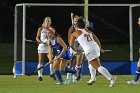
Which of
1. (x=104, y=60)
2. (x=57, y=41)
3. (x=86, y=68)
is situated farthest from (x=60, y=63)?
(x=104, y=60)

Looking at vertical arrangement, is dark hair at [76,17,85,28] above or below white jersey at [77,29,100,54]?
above

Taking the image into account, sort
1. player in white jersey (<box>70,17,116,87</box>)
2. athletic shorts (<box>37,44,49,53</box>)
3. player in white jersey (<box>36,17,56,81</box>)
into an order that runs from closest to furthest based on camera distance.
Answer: player in white jersey (<box>70,17,116,87</box>) < player in white jersey (<box>36,17,56,81</box>) < athletic shorts (<box>37,44,49,53</box>)

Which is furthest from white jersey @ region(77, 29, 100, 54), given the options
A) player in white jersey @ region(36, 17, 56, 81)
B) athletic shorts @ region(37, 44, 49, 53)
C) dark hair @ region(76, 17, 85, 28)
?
athletic shorts @ region(37, 44, 49, 53)

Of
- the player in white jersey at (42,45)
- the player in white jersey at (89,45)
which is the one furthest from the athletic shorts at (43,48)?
the player in white jersey at (89,45)

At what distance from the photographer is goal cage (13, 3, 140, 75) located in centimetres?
2253

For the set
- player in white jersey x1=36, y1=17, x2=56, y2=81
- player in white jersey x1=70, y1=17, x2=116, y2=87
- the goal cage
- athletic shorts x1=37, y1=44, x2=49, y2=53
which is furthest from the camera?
the goal cage

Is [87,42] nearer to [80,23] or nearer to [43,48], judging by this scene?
[80,23]

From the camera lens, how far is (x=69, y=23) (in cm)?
2480

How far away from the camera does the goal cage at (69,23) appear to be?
73.9 ft

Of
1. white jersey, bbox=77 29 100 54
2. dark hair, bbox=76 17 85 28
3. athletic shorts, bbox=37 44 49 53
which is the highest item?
dark hair, bbox=76 17 85 28

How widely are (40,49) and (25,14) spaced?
3.69 meters

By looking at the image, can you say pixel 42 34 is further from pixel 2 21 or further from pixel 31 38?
pixel 2 21

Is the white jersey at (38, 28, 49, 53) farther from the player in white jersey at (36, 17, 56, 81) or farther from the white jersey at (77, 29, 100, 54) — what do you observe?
the white jersey at (77, 29, 100, 54)

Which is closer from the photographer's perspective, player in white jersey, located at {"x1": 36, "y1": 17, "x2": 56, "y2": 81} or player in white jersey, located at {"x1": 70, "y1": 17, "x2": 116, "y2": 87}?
player in white jersey, located at {"x1": 70, "y1": 17, "x2": 116, "y2": 87}
